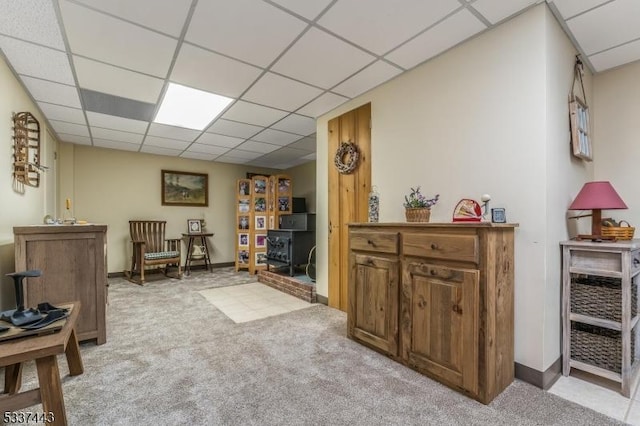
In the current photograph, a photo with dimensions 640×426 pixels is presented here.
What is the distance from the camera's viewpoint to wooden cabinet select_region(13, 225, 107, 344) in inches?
89.4

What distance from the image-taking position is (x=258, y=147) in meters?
5.35

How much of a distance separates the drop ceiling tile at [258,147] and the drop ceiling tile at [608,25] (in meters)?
4.15

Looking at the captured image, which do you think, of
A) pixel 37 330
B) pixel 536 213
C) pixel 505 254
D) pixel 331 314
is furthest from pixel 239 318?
pixel 536 213

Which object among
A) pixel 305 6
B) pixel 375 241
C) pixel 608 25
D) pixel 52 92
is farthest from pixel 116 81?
pixel 608 25

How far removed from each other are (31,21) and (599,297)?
4.21 metres

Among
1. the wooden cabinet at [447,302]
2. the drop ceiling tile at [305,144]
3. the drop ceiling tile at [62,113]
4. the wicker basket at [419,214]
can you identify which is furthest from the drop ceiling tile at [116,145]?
the wicker basket at [419,214]

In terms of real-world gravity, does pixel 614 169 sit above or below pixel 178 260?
above

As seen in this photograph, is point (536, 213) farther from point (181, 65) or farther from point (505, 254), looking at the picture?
point (181, 65)

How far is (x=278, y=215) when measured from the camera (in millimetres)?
5914

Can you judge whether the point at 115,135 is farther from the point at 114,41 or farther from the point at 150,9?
the point at 150,9

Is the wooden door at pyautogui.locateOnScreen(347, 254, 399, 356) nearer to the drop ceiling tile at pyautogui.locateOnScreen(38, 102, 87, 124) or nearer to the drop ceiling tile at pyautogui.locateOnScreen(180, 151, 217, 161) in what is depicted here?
the drop ceiling tile at pyautogui.locateOnScreen(38, 102, 87, 124)

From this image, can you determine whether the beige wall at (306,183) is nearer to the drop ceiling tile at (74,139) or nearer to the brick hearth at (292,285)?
the brick hearth at (292,285)

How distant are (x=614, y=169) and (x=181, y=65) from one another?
382 cm

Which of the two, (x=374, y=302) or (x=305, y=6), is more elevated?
(x=305, y=6)
